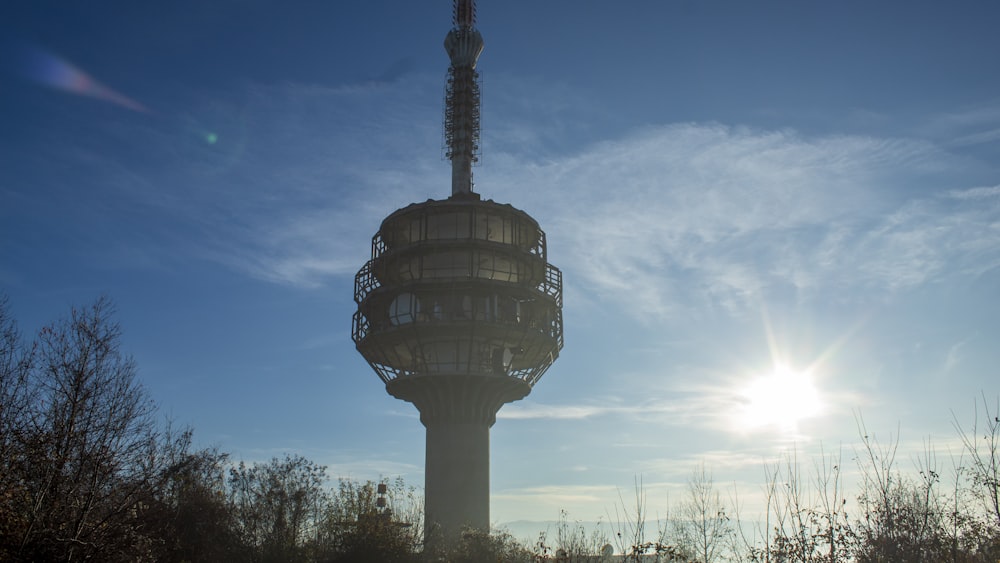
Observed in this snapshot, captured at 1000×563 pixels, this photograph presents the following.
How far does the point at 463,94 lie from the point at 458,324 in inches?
823

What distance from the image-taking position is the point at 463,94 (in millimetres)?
59750

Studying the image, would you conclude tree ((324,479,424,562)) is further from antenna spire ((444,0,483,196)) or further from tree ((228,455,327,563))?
antenna spire ((444,0,483,196))

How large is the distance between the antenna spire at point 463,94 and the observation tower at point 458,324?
5334mm

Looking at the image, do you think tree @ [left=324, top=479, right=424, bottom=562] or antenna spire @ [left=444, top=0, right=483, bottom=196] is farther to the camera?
antenna spire @ [left=444, top=0, right=483, bottom=196]

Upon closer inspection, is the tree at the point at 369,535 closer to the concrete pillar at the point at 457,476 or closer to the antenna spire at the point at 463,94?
the concrete pillar at the point at 457,476

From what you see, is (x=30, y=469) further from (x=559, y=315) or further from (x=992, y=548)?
(x=559, y=315)

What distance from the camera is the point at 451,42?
2387 inches

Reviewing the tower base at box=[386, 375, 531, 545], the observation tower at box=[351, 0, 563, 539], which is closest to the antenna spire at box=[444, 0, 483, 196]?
the observation tower at box=[351, 0, 563, 539]

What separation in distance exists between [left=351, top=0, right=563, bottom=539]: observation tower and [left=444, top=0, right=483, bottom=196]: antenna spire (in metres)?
5.33

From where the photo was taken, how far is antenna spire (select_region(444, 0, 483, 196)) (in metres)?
57.6

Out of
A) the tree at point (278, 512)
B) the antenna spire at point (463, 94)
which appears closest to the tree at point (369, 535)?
the tree at point (278, 512)

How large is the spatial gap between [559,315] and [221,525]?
76.6 feet

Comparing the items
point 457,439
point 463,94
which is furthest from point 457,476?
point 463,94

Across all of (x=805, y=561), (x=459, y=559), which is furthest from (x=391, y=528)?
(x=805, y=561)
